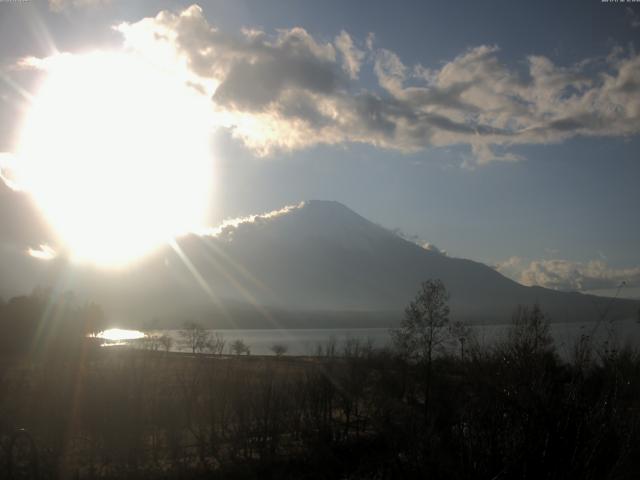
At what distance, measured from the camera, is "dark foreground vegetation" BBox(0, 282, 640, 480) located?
6.47m

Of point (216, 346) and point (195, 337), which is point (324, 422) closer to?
point (216, 346)

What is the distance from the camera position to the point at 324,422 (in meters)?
27.9

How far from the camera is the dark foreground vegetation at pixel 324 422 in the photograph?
6473mm

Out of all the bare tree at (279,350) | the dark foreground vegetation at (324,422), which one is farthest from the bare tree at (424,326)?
the bare tree at (279,350)

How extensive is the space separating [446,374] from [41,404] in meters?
28.3

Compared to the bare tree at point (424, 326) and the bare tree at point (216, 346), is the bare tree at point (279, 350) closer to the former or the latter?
the bare tree at point (216, 346)

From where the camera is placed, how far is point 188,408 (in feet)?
83.9

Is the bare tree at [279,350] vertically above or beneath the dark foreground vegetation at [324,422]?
beneath

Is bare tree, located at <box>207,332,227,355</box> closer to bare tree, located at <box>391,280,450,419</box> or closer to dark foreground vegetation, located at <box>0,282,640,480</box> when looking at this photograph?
bare tree, located at <box>391,280,450,419</box>

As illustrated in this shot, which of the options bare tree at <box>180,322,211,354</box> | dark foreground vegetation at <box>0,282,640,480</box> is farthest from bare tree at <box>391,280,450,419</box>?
bare tree at <box>180,322,211,354</box>

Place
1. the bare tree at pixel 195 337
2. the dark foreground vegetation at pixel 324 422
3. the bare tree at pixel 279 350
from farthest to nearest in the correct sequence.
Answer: the bare tree at pixel 195 337, the bare tree at pixel 279 350, the dark foreground vegetation at pixel 324 422

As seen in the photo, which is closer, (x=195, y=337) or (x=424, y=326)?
(x=424, y=326)

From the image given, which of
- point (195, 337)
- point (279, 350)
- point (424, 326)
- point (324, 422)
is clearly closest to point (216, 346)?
point (279, 350)

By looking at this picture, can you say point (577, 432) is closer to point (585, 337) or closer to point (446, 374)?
point (585, 337)
